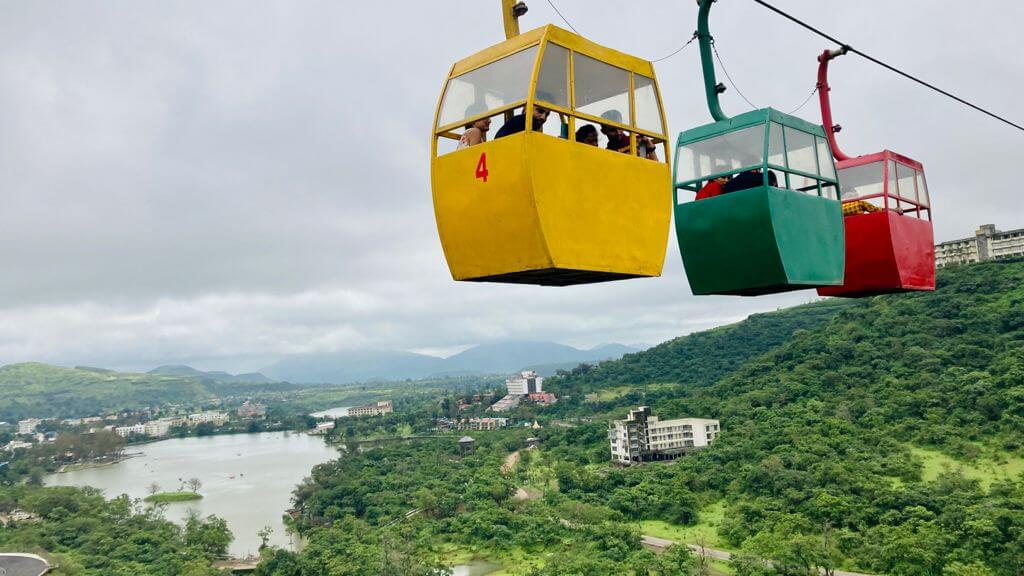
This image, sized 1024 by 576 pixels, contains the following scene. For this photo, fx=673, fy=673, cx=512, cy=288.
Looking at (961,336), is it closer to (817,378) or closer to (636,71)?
(817,378)

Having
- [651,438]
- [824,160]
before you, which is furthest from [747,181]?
[651,438]

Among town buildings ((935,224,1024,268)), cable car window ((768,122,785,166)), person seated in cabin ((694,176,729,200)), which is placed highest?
town buildings ((935,224,1024,268))

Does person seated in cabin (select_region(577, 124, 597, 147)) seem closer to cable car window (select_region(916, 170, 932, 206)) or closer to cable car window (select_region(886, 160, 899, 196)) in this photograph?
cable car window (select_region(886, 160, 899, 196))

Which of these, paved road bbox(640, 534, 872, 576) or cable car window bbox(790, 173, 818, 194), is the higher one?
Result: cable car window bbox(790, 173, 818, 194)

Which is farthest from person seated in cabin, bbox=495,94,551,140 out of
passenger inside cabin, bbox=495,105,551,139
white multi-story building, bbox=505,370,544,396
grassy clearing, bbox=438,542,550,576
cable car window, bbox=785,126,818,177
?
white multi-story building, bbox=505,370,544,396

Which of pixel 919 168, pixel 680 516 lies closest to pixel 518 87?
pixel 919 168
